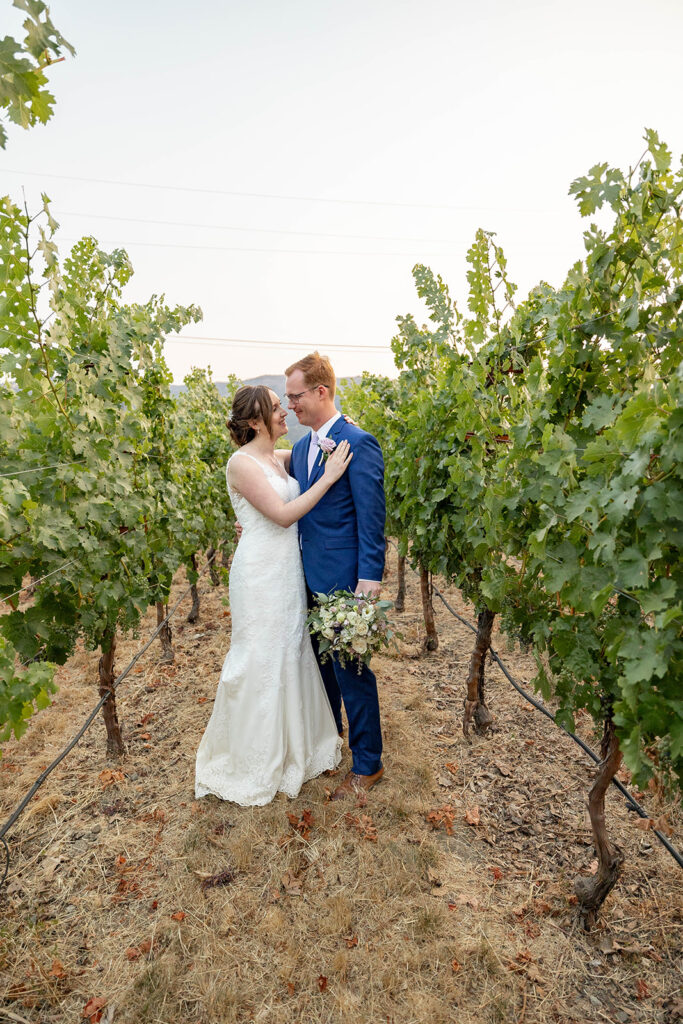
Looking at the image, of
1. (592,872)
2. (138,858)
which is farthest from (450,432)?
(138,858)

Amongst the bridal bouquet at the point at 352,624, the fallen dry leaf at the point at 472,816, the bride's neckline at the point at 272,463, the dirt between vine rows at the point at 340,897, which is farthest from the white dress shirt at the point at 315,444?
the fallen dry leaf at the point at 472,816

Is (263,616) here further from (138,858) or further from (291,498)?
(138,858)

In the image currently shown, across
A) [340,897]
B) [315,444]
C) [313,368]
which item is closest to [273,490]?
[315,444]

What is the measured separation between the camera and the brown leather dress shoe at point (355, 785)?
3.43 m

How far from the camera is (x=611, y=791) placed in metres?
3.55

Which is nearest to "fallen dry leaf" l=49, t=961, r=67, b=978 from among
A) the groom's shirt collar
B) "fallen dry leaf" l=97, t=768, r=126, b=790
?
"fallen dry leaf" l=97, t=768, r=126, b=790

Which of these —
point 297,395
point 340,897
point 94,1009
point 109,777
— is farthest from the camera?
point 109,777

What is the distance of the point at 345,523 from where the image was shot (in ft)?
10.4

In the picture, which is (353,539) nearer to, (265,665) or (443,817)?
(265,665)

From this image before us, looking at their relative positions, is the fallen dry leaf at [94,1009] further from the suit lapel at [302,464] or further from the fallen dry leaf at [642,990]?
the suit lapel at [302,464]

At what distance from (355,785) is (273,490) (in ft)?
6.27

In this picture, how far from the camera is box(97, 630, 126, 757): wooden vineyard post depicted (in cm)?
371

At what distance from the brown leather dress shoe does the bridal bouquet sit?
3.02 ft

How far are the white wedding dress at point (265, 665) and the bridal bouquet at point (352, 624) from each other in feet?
1.24
